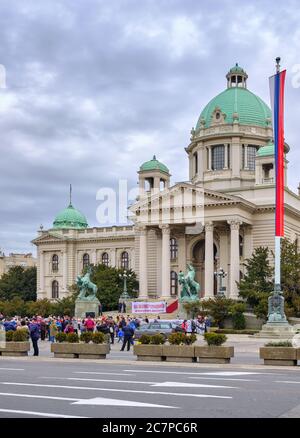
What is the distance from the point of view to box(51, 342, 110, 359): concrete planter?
92.4 feet

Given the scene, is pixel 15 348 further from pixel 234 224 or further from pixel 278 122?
pixel 234 224

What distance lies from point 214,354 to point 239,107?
70924 mm

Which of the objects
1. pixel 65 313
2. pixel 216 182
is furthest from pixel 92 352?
pixel 216 182

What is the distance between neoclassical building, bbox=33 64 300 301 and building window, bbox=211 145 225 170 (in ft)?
0.41

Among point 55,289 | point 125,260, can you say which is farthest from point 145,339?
point 55,289

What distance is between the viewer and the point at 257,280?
69.6 m

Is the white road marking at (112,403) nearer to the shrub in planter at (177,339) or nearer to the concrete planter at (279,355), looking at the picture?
the concrete planter at (279,355)

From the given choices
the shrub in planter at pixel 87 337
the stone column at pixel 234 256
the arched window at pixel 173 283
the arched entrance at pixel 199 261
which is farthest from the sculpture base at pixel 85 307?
the shrub in planter at pixel 87 337

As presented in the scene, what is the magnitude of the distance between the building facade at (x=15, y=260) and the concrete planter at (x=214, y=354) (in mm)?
144894

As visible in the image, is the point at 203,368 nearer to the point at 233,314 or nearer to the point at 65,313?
the point at 233,314

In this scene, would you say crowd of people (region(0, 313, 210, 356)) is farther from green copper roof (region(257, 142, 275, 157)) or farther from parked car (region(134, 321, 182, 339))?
green copper roof (region(257, 142, 275, 157))

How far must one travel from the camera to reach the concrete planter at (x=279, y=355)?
2481 cm
